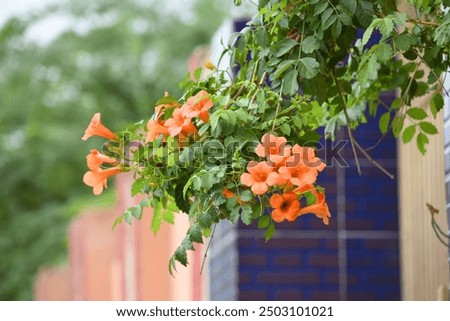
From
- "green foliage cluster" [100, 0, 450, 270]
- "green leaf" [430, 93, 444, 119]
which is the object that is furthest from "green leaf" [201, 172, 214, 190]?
"green leaf" [430, 93, 444, 119]

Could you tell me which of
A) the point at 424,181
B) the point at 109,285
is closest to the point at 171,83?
the point at 109,285

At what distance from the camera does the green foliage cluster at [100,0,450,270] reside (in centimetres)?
364

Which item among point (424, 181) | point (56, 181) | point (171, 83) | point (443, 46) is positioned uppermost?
point (171, 83)

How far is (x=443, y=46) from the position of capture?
373cm

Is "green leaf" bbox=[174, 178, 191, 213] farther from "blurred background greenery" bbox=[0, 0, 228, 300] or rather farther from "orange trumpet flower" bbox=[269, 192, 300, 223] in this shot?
"blurred background greenery" bbox=[0, 0, 228, 300]

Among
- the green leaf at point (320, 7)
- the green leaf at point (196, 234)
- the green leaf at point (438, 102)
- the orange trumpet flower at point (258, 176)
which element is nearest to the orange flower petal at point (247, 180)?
the orange trumpet flower at point (258, 176)

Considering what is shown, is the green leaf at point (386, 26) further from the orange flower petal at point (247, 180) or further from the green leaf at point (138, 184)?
the green leaf at point (138, 184)

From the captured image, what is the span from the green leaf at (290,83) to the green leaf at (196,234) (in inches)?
18.2

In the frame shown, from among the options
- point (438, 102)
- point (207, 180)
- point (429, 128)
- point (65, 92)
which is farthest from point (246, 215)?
point (65, 92)

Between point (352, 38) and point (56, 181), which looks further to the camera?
point (56, 181)

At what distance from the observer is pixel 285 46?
381cm

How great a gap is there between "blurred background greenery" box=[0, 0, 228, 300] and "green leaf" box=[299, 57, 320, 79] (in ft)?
64.7

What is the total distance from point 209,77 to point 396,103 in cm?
89

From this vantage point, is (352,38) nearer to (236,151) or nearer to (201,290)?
(236,151)
